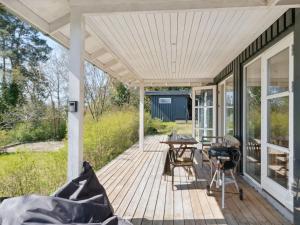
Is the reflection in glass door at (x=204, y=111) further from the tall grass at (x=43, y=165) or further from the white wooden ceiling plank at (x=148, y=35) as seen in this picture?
the white wooden ceiling plank at (x=148, y=35)

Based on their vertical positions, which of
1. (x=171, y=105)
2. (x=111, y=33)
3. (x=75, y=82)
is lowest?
(x=75, y=82)

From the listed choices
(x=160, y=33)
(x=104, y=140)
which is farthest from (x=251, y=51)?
(x=104, y=140)

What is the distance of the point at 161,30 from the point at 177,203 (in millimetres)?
2505

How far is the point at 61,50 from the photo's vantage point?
13.6m

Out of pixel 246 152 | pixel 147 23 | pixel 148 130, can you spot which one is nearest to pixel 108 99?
pixel 148 130

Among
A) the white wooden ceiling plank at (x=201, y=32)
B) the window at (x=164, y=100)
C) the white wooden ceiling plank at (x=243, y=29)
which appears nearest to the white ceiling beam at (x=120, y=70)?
the white wooden ceiling plank at (x=201, y=32)

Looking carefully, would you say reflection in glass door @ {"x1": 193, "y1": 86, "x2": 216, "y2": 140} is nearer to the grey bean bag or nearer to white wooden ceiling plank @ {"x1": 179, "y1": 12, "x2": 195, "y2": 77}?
white wooden ceiling plank @ {"x1": 179, "y1": 12, "x2": 195, "y2": 77}

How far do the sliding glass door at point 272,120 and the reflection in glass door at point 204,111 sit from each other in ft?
13.5

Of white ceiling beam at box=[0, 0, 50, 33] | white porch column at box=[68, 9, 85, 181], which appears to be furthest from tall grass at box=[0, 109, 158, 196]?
white ceiling beam at box=[0, 0, 50, 33]

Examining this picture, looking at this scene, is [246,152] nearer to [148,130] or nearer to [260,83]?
[260,83]

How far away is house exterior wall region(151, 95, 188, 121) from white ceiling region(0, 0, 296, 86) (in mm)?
16846

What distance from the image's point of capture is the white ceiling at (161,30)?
122 inches

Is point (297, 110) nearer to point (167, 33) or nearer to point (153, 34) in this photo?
point (167, 33)

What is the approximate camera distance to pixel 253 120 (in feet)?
17.3
